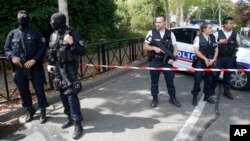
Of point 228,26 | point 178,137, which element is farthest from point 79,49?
point 228,26

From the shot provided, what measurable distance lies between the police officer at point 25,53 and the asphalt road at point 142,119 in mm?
571

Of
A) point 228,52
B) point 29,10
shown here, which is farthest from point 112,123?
point 29,10

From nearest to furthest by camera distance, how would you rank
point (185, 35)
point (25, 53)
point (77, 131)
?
point (77, 131) < point (25, 53) < point (185, 35)

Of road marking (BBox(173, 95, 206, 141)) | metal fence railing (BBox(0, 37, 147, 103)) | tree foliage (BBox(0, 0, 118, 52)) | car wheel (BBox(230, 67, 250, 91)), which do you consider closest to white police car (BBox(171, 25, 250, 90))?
car wheel (BBox(230, 67, 250, 91))

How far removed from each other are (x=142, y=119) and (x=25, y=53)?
2296mm

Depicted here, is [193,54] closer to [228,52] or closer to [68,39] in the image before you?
[228,52]

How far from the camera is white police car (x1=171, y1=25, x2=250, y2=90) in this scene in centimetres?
743

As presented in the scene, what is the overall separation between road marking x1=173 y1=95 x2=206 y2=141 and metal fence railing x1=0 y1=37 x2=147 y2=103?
11.0 feet

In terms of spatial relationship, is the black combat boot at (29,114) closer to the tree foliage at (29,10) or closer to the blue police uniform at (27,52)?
the blue police uniform at (27,52)

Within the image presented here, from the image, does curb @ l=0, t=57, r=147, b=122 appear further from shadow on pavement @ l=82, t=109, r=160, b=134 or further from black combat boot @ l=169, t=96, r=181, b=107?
black combat boot @ l=169, t=96, r=181, b=107

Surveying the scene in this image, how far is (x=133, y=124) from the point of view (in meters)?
5.46

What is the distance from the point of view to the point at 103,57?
10.1m

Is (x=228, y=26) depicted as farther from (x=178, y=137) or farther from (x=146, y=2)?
(x=146, y=2)

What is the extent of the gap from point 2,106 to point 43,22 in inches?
248
